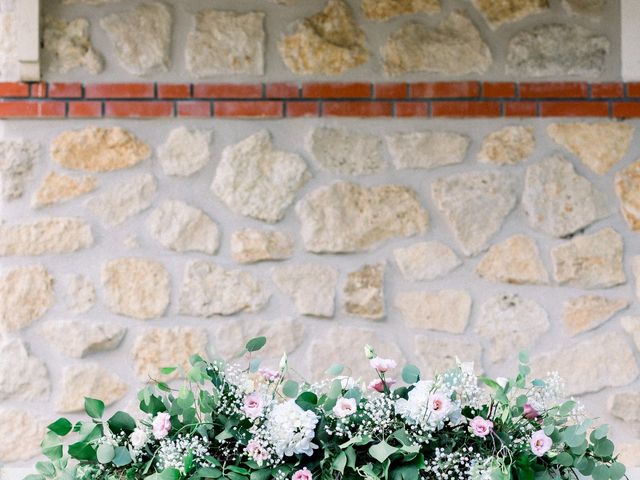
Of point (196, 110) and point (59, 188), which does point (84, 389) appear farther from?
point (196, 110)

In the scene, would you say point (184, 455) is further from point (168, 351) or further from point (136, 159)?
point (136, 159)

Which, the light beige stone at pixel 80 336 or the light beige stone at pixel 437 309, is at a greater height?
the light beige stone at pixel 437 309

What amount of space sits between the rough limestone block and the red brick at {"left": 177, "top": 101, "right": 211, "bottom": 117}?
1067 millimetres

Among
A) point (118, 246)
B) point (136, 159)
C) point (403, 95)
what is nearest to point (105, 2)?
point (136, 159)

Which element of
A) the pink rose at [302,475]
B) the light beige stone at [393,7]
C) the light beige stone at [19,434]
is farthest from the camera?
the light beige stone at [393,7]

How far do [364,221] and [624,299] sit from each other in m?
0.95

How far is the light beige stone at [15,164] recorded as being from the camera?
10.6 ft

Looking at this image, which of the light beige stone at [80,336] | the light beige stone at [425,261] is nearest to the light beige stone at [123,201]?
the light beige stone at [80,336]

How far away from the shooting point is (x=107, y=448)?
2027 mm

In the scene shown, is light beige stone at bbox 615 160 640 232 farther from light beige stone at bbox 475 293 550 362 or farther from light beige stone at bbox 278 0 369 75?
light beige stone at bbox 278 0 369 75

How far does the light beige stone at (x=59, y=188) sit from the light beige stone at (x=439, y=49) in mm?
1129

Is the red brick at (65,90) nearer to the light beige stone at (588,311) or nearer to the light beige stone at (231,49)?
the light beige stone at (231,49)

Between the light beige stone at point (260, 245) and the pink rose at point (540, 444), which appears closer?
the pink rose at point (540, 444)

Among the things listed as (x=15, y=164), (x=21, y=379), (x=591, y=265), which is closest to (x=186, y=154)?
(x=15, y=164)
